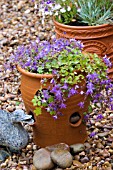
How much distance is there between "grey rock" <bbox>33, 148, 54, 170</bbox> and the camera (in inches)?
114

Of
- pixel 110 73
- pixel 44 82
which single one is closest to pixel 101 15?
pixel 110 73

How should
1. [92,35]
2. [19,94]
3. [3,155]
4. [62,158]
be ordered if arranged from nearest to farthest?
1. [62,158]
2. [3,155]
3. [92,35]
4. [19,94]

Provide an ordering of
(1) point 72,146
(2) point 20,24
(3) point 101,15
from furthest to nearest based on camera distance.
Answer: (2) point 20,24 < (3) point 101,15 < (1) point 72,146

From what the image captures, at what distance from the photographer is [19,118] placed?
2928 millimetres

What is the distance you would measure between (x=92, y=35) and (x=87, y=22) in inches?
4.6

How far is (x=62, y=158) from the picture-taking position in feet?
9.58

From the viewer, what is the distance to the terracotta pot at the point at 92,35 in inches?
144

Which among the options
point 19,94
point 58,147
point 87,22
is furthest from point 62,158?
point 87,22

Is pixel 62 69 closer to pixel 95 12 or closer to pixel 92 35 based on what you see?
pixel 92 35

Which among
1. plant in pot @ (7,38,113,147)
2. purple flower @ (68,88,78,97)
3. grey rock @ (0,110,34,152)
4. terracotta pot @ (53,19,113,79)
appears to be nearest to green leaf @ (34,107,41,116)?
plant in pot @ (7,38,113,147)

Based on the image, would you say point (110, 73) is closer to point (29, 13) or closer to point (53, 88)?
point (53, 88)

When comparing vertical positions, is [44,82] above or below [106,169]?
above

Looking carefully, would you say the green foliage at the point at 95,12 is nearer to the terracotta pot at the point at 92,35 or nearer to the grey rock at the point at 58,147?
the terracotta pot at the point at 92,35

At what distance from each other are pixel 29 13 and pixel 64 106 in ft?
9.24
